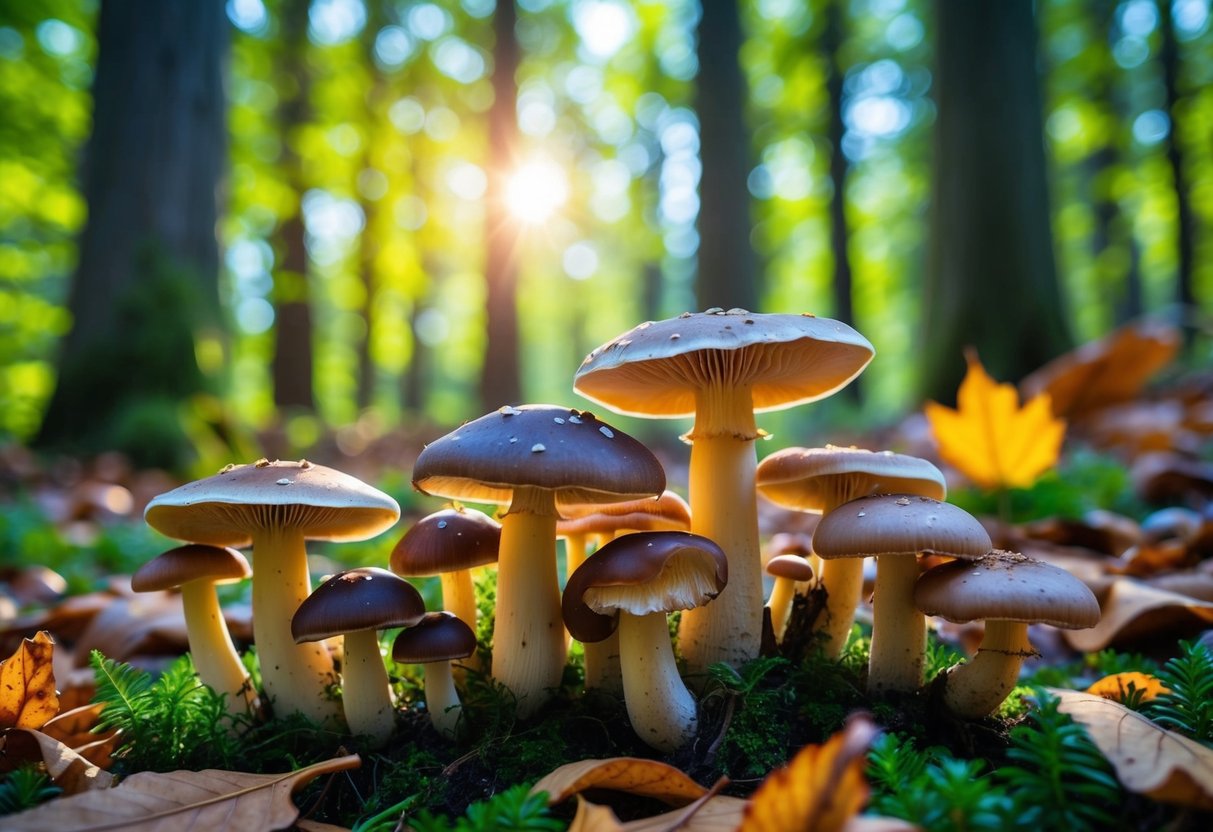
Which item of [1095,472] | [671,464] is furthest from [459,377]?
[1095,472]

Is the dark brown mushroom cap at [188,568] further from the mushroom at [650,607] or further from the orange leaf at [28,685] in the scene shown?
the mushroom at [650,607]

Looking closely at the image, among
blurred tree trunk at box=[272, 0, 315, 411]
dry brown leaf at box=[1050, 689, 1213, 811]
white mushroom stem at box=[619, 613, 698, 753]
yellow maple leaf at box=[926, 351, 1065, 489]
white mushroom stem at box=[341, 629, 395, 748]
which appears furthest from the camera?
blurred tree trunk at box=[272, 0, 315, 411]

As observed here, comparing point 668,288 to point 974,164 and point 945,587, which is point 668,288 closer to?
point 974,164

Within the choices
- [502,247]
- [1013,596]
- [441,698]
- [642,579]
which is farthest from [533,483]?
[502,247]

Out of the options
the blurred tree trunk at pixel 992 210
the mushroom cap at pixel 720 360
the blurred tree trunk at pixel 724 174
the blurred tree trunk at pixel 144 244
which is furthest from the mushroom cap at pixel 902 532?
the blurred tree trunk at pixel 724 174

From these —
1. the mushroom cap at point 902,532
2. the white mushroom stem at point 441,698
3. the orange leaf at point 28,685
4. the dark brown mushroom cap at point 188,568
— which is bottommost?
the white mushroom stem at point 441,698

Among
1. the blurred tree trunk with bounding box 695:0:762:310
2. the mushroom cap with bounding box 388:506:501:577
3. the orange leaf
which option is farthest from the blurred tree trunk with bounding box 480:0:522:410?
the orange leaf

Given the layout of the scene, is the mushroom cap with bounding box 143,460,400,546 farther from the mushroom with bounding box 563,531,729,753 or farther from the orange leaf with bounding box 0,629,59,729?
the mushroom with bounding box 563,531,729,753
